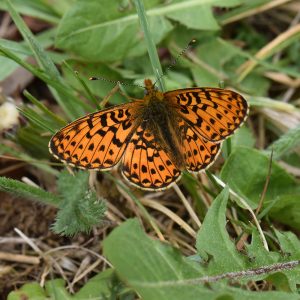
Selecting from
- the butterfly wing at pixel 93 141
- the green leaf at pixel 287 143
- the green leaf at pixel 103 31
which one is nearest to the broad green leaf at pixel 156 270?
the butterfly wing at pixel 93 141

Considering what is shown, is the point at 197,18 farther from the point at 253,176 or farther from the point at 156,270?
the point at 156,270

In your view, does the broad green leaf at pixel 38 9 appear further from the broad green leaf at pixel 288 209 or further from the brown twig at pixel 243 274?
the brown twig at pixel 243 274

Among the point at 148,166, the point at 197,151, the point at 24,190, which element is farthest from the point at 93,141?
the point at 197,151

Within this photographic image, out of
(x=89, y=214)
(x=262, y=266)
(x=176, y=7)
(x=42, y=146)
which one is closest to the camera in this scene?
(x=262, y=266)

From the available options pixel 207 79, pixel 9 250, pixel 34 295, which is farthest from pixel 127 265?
pixel 207 79

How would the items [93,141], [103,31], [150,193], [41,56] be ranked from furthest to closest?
[103,31] < [150,193] < [41,56] < [93,141]

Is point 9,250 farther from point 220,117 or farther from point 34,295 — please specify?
point 220,117

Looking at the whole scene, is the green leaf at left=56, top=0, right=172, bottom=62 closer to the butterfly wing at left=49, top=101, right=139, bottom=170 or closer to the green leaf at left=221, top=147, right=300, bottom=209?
the butterfly wing at left=49, top=101, right=139, bottom=170
